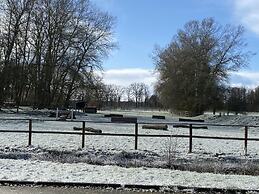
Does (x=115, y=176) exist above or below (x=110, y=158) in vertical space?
above

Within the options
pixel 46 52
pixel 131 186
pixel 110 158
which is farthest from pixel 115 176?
pixel 46 52

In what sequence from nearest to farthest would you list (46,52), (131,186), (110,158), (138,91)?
(131,186) < (110,158) < (46,52) < (138,91)

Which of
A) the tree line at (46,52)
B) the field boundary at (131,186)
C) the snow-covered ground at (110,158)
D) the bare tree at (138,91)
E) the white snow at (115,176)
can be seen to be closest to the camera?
the field boundary at (131,186)

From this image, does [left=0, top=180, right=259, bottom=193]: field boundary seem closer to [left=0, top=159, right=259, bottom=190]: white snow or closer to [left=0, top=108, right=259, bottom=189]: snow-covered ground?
[left=0, top=159, right=259, bottom=190]: white snow

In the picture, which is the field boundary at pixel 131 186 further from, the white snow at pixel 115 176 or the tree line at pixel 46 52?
the tree line at pixel 46 52

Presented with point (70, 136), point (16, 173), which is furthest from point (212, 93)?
point (16, 173)

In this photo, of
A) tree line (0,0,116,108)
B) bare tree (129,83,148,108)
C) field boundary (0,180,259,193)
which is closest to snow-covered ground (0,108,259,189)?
field boundary (0,180,259,193)

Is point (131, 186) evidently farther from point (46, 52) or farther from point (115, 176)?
point (46, 52)

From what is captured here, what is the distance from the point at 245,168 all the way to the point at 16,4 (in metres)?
51.2

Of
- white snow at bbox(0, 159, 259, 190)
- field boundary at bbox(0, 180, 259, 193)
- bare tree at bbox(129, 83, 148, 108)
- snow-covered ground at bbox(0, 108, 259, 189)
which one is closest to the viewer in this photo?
field boundary at bbox(0, 180, 259, 193)

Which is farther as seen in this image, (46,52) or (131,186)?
(46,52)

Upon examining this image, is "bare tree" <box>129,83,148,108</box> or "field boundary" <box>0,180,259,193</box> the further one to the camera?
"bare tree" <box>129,83,148,108</box>

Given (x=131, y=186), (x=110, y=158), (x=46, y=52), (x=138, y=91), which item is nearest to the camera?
(x=131, y=186)

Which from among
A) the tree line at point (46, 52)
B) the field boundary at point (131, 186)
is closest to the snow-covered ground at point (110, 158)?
the field boundary at point (131, 186)
